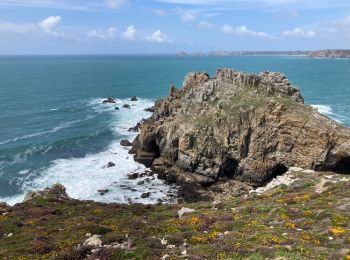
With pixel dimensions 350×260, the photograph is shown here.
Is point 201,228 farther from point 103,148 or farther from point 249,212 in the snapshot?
point 103,148

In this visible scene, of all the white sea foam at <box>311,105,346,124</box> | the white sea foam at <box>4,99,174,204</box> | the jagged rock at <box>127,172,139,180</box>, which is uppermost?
the white sea foam at <box>311,105,346,124</box>

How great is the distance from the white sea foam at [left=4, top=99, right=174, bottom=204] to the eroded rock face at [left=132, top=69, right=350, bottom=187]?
3914 millimetres

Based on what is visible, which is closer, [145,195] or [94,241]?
[94,241]

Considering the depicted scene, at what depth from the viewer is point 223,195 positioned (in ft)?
186

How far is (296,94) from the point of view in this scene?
67562 millimetres

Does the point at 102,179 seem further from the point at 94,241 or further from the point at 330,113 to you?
the point at 330,113

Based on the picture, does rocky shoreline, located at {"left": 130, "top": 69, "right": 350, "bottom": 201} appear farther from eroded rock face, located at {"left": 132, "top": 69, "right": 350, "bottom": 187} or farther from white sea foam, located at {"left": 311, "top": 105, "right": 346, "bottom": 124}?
white sea foam, located at {"left": 311, "top": 105, "right": 346, "bottom": 124}

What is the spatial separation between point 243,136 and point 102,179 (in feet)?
83.9

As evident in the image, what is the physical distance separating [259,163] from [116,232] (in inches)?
1520

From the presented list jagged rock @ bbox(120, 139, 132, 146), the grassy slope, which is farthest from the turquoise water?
the grassy slope

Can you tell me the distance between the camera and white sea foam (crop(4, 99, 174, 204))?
58.9m

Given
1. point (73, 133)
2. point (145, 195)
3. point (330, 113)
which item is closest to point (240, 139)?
point (145, 195)

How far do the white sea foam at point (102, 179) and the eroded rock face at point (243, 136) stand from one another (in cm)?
391

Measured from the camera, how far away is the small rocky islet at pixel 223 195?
70.2 feet
